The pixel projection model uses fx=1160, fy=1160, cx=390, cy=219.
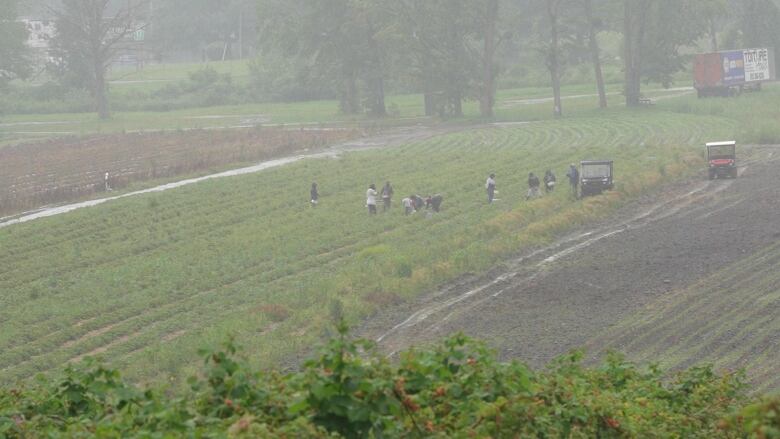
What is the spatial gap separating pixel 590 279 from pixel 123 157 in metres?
40.5

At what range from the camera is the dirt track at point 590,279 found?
24578 millimetres

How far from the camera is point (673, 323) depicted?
80.1 feet

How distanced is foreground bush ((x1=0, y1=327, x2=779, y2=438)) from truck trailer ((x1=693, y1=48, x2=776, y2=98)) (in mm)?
73942

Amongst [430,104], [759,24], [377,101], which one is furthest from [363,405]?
[759,24]

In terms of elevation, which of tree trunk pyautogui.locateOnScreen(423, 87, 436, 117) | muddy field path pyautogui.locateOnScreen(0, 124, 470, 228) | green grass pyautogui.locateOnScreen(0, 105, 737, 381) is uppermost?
tree trunk pyautogui.locateOnScreen(423, 87, 436, 117)

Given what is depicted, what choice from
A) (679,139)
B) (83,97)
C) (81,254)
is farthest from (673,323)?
(83,97)

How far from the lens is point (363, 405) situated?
8.12 m

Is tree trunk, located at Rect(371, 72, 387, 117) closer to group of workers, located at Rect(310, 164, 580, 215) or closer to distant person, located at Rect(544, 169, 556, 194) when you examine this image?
group of workers, located at Rect(310, 164, 580, 215)

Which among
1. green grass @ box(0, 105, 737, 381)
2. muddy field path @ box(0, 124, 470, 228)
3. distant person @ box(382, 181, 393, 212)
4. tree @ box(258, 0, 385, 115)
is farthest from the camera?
tree @ box(258, 0, 385, 115)

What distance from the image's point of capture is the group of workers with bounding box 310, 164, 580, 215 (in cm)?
4000

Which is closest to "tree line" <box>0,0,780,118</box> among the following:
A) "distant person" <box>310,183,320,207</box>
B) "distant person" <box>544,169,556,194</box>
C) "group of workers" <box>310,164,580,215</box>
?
"distant person" <box>544,169,556,194</box>

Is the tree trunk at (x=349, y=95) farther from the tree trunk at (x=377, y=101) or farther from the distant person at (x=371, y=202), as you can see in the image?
the distant person at (x=371, y=202)

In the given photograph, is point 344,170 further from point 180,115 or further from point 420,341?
point 180,115

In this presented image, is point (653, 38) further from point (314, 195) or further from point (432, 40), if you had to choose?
point (314, 195)
